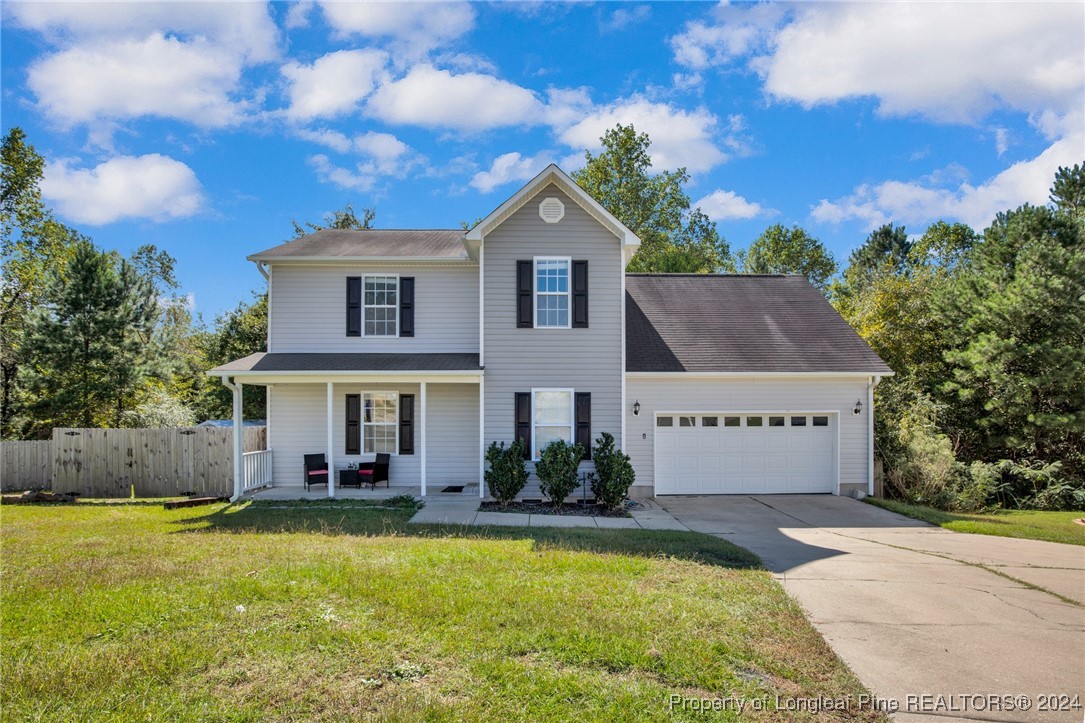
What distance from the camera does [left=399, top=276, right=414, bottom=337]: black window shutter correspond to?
14.5 metres

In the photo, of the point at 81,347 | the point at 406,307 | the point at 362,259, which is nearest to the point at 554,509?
the point at 406,307

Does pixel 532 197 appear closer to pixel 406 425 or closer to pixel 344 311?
pixel 344 311

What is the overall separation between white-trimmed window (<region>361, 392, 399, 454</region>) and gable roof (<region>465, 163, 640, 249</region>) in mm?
4542

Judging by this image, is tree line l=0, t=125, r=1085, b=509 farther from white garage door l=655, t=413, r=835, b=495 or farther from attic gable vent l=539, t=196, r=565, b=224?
attic gable vent l=539, t=196, r=565, b=224

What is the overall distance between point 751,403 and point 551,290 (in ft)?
18.6

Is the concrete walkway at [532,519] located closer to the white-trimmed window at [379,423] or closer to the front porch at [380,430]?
the front porch at [380,430]

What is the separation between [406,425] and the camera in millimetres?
14344

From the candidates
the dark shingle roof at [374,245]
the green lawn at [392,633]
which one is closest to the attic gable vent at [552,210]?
the dark shingle roof at [374,245]

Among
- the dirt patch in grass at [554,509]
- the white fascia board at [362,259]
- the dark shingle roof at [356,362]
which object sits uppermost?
the white fascia board at [362,259]

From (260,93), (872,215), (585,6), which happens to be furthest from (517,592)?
(872,215)

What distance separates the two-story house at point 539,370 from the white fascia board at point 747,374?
1.6 inches

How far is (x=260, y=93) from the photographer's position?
14789 millimetres

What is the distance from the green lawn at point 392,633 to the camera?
394 centimetres

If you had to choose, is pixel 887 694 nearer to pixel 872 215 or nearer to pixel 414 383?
pixel 414 383
